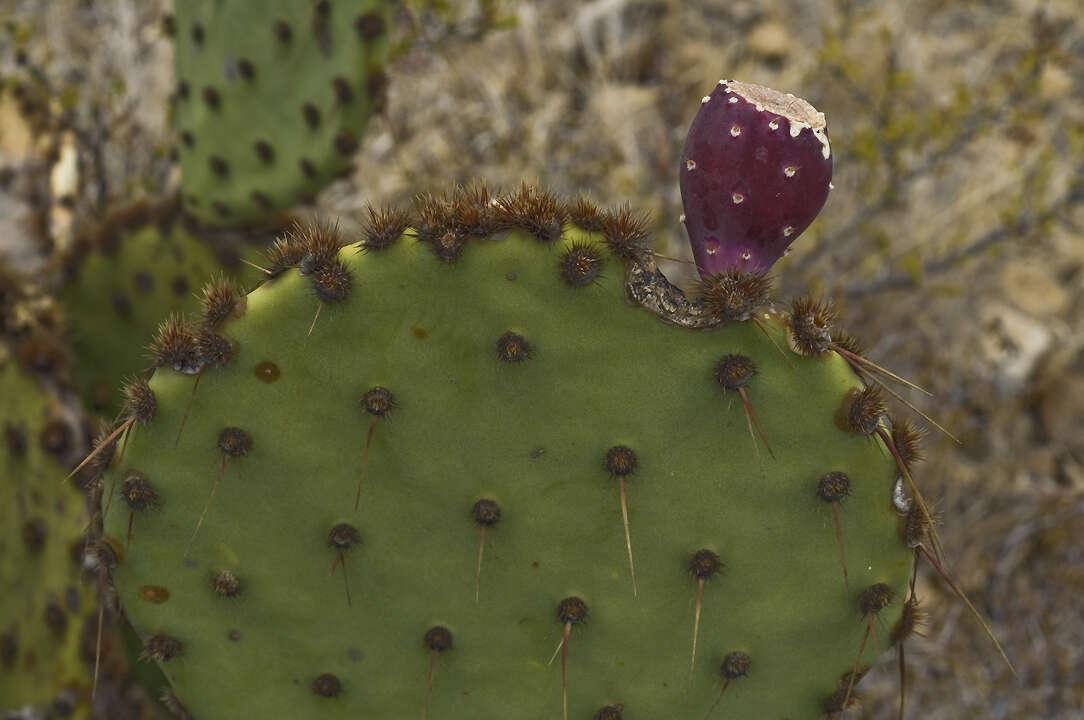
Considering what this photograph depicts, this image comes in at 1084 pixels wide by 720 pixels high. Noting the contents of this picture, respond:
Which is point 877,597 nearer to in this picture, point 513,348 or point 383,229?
point 513,348

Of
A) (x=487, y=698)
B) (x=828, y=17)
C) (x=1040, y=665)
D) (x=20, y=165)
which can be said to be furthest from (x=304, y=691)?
(x=828, y=17)

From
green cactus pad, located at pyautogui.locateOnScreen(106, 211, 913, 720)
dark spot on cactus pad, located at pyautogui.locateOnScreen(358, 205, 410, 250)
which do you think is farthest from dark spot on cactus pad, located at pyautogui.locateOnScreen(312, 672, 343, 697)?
dark spot on cactus pad, located at pyautogui.locateOnScreen(358, 205, 410, 250)

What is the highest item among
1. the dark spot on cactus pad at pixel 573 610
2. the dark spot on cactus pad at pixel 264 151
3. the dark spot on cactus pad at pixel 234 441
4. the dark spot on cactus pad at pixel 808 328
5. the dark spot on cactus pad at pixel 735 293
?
the dark spot on cactus pad at pixel 735 293

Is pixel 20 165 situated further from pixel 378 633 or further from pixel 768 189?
pixel 768 189

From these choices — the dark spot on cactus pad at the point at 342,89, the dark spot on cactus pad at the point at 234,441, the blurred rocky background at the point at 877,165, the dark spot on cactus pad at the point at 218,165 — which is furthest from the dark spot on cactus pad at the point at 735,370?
the blurred rocky background at the point at 877,165

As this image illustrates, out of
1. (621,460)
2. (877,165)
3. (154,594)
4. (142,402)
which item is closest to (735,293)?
(621,460)

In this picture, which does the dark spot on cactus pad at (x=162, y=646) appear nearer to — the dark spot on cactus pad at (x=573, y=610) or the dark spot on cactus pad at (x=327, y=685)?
the dark spot on cactus pad at (x=327, y=685)
